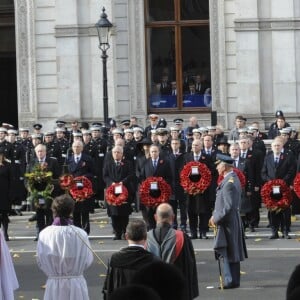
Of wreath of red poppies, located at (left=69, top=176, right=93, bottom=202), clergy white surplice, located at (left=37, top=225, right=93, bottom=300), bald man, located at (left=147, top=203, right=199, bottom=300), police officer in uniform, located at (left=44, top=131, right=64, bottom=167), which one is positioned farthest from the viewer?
police officer in uniform, located at (left=44, top=131, right=64, bottom=167)

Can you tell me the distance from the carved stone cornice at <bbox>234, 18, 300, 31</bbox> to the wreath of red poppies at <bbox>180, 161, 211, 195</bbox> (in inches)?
410

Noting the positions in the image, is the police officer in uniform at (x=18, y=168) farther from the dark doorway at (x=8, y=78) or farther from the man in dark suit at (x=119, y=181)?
the dark doorway at (x=8, y=78)

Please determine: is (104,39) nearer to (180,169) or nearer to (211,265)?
(180,169)

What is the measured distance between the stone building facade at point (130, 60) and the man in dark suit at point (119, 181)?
9.66 metres

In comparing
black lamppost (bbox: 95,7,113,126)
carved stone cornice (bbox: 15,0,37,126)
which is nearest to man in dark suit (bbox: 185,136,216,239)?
black lamppost (bbox: 95,7,113,126)

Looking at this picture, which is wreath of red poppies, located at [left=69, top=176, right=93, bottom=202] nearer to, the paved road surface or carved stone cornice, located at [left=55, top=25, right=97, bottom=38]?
the paved road surface

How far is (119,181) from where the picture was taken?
78.6 ft

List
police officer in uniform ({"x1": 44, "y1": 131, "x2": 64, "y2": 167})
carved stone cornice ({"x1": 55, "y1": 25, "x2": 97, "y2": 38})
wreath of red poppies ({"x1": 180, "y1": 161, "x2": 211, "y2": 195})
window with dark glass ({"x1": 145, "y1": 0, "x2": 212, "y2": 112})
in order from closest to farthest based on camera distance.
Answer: wreath of red poppies ({"x1": 180, "y1": 161, "x2": 211, "y2": 195})
police officer in uniform ({"x1": 44, "y1": 131, "x2": 64, "y2": 167})
carved stone cornice ({"x1": 55, "y1": 25, "x2": 97, "y2": 38})
window with dark glass ({"x1": 145, "y1": 0, "x2": 212, "y2": 112})

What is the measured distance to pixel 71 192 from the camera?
23.7m

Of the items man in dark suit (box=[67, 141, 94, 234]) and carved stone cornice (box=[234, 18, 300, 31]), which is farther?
carved stone cornice (box=[234, 18, 300, 31])

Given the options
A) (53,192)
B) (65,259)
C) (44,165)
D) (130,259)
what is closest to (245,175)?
(53,192)

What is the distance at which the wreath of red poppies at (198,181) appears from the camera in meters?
23.5

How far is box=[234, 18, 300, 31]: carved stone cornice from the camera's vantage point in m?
33.1

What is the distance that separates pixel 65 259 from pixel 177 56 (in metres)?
21.7
